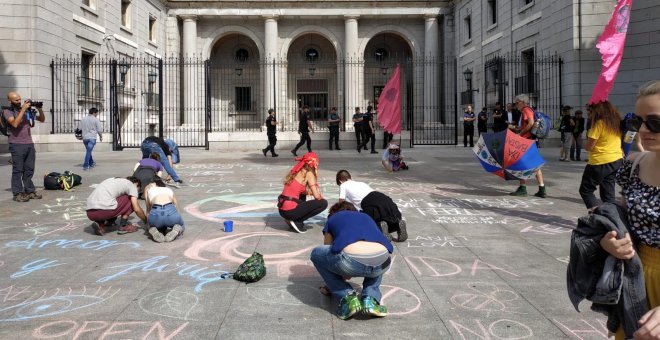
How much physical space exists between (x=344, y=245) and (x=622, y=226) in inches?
91.9

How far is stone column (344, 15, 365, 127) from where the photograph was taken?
101 feet

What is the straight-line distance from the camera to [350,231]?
4141mm

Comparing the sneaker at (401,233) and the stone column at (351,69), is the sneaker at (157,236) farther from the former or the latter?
the stone column at (351,69)

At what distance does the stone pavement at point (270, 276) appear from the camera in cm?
376

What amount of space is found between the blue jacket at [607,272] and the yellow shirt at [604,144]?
499cm

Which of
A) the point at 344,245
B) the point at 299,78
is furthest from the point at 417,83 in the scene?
the point at 344,245

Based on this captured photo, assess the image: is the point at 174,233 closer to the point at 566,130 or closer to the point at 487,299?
the point at 487,299

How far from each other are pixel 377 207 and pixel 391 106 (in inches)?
462

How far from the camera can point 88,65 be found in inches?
920

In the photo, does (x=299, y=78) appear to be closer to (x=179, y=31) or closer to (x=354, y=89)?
(x=354, y=89)

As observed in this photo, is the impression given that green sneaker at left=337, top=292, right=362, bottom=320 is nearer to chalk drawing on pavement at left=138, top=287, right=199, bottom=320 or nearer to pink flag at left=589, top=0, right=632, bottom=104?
chalk drawing on pavement at left=138, top=287, right=199, bottom=320

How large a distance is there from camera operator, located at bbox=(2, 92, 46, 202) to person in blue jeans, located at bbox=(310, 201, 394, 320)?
7.00m

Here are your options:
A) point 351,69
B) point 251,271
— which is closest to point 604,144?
point 251,271

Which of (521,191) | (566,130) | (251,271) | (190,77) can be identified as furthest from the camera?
(190,77)
